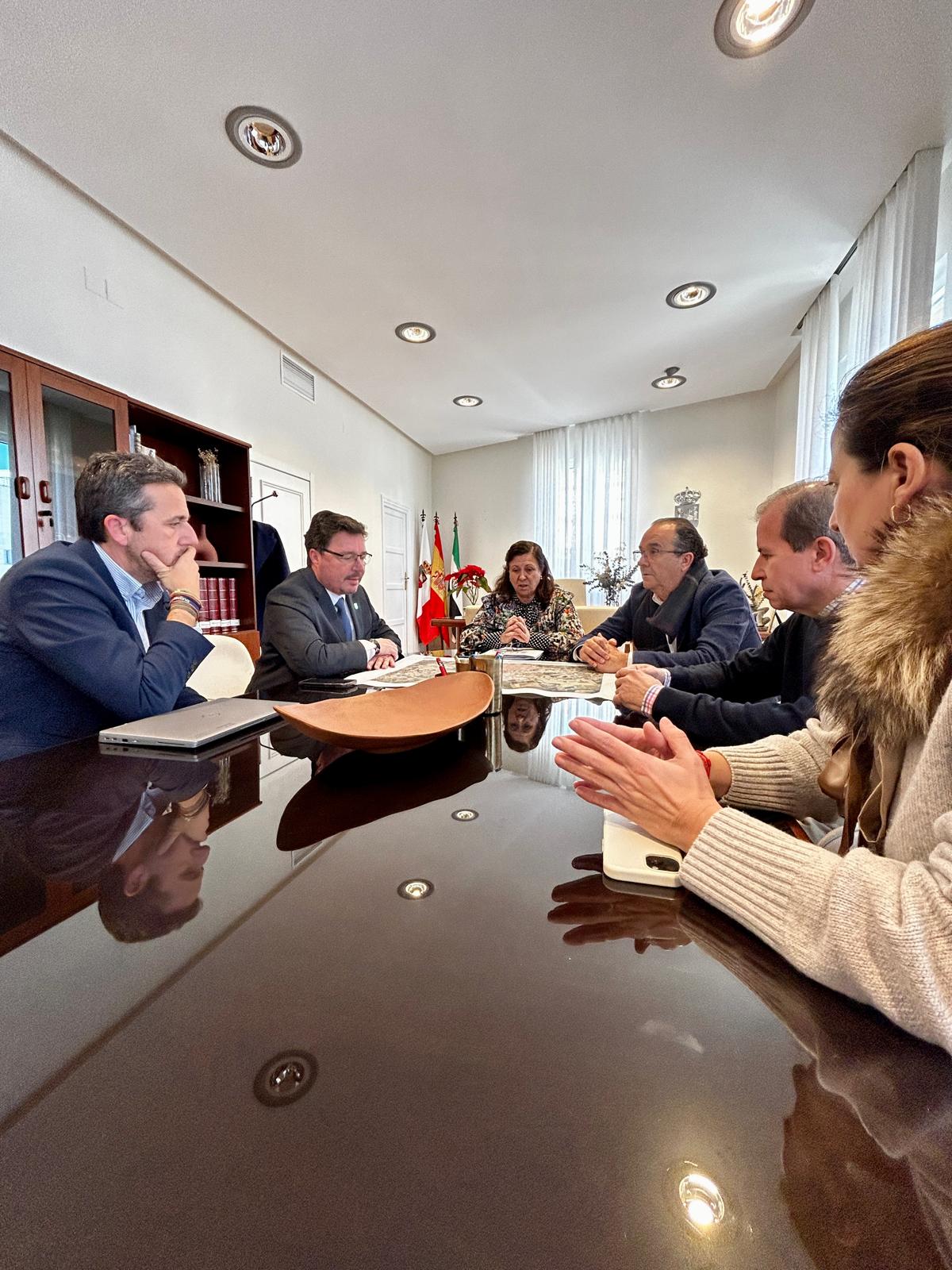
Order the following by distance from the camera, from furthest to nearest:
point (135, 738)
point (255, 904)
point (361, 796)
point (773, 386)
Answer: point (773, 386)
point (135, 738)
point (361, 796)
point (255, 904)

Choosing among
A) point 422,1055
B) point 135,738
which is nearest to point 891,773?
point 422,1055

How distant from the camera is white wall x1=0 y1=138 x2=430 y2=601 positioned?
6.86 ft

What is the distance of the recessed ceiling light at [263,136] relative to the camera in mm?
1943

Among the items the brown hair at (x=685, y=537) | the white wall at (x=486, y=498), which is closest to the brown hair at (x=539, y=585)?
the brown hair at (x=685, y=537)

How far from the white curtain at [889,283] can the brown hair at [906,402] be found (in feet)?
4.53

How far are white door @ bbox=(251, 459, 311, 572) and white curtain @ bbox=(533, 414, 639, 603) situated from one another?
286 cm

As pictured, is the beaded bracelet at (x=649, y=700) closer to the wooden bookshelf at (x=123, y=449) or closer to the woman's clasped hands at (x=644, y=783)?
the woman's clasped hands at (x=644, y=783)

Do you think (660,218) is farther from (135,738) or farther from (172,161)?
(135,738)

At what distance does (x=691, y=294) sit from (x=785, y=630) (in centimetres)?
272

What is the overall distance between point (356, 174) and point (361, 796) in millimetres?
2690

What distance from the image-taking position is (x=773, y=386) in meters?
4.88

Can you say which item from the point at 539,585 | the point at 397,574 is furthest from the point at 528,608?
the point at 397,574

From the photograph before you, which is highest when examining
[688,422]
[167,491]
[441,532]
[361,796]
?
[688,422]

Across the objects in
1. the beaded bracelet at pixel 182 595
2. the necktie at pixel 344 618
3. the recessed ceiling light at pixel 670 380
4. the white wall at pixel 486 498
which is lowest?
the necktie at pixel 344 618
